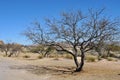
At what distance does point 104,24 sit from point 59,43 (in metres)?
4.83

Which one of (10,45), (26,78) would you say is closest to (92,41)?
(26,78)

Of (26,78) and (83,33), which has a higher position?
(83,33)

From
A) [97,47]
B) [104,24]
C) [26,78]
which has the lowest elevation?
[26,78]

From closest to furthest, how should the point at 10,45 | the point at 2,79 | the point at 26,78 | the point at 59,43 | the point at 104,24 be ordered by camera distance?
1. the point at 2,79
2. the point at 26,78
3. the point at 104,24
4. the point at 59,43
5. the point at 10,45

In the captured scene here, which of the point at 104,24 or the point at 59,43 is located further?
the point at 59,43

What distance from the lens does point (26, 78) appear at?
2202cm

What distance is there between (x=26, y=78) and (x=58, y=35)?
25.2 feet

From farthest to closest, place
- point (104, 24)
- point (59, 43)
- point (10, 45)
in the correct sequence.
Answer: point (10, 45)
point (59, 43)
point (104, 24)

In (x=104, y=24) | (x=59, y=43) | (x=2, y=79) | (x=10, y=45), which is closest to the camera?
(x=2, y=79)

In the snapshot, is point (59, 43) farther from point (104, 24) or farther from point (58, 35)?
point (104, 24)

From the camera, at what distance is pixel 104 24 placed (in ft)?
89.0

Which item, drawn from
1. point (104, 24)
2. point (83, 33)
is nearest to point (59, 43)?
point (83, 33)

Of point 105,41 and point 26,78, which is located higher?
point 105,41

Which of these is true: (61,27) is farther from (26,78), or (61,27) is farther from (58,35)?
(26,78)
